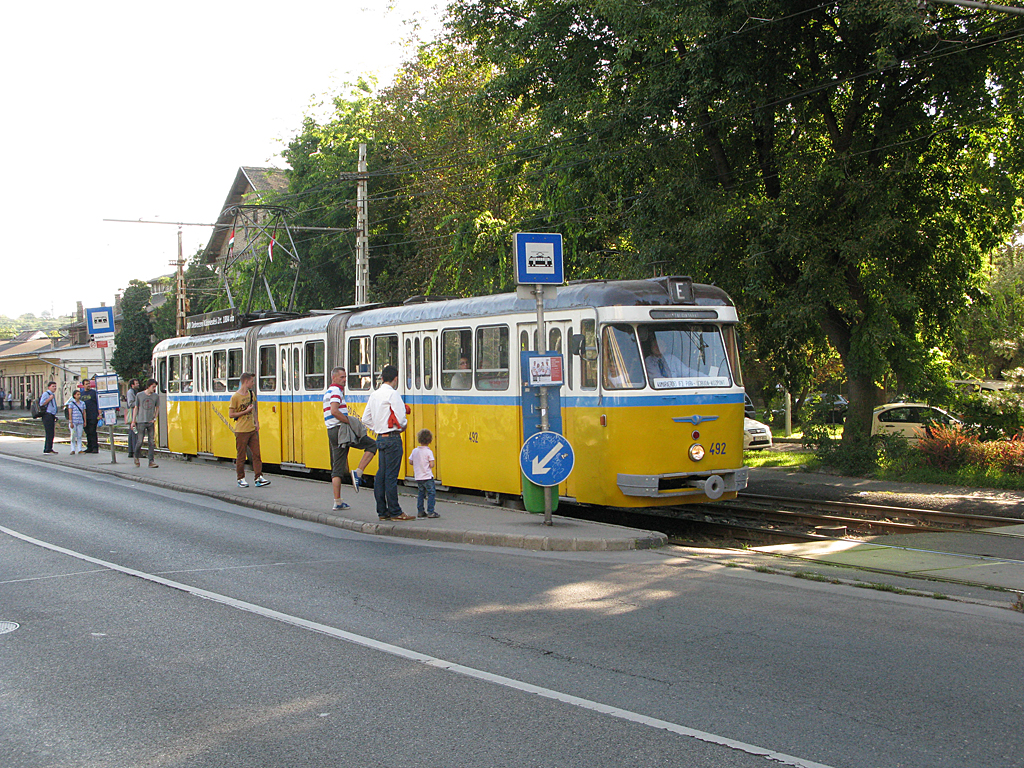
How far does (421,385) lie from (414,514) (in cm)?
274

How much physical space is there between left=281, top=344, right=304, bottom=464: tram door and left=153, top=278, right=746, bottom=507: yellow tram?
1.77 m

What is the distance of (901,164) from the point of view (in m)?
18.8

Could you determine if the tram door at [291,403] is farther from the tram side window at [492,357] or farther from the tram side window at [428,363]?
the tram side window at [492,357]

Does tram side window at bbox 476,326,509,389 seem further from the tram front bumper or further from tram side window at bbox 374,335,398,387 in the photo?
the tram front bumper

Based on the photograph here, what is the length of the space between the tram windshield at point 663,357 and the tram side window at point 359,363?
5894 mm

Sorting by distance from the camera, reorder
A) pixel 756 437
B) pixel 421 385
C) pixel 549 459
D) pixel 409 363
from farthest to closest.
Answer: pixel 756 437, pixel 409 363, pixel 421 385, pixel 549 459

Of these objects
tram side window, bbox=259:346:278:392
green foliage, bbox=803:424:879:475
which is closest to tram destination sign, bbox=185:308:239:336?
tram side window, bbox=259:346:278:392

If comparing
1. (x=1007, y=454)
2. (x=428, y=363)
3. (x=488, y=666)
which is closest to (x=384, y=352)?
(x=428, y=363)

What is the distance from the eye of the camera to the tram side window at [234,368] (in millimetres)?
21578

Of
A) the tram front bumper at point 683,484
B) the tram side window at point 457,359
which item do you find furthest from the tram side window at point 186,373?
the tram front bumper at point 683,484

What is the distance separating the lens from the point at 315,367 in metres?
18.6

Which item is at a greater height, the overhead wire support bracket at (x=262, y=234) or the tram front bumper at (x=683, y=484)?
the overhead wire support bracket at (x=262, y=234)

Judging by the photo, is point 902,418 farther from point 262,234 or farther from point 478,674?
point 478,674

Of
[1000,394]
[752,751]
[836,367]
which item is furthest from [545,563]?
[836,367]
